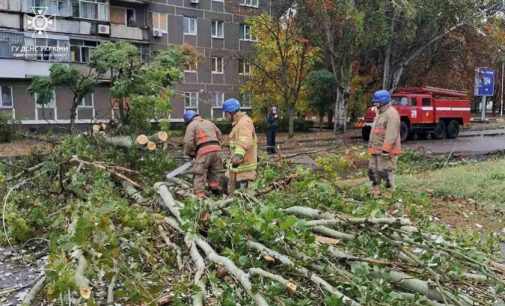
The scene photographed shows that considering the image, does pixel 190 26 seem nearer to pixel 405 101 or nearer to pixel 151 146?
pixel 405 101

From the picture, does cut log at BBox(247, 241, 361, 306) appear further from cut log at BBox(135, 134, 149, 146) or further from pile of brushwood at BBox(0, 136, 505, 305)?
cut log at BBox(135, 134, 149, 146)

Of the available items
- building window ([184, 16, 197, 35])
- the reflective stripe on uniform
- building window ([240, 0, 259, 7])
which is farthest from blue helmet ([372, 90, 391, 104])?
building window ([240, 0, 259, 7])

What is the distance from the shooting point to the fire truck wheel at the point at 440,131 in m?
25.1

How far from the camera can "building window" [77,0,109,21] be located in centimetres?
2858

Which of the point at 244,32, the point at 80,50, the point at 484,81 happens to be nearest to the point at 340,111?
the point at 484,81

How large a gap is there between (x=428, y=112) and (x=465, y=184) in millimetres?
15697

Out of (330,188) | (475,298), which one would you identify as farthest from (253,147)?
(475,298)

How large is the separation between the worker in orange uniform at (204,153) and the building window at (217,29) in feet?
93.9

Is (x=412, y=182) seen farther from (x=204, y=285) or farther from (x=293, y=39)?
(x=293, y=39)

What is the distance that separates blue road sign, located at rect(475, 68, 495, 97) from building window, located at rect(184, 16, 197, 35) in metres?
16.8

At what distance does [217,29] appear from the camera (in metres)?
35.1

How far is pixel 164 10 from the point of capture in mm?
32562

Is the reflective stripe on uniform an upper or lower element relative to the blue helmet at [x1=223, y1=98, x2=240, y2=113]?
lower

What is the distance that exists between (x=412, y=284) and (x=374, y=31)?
20.5m
